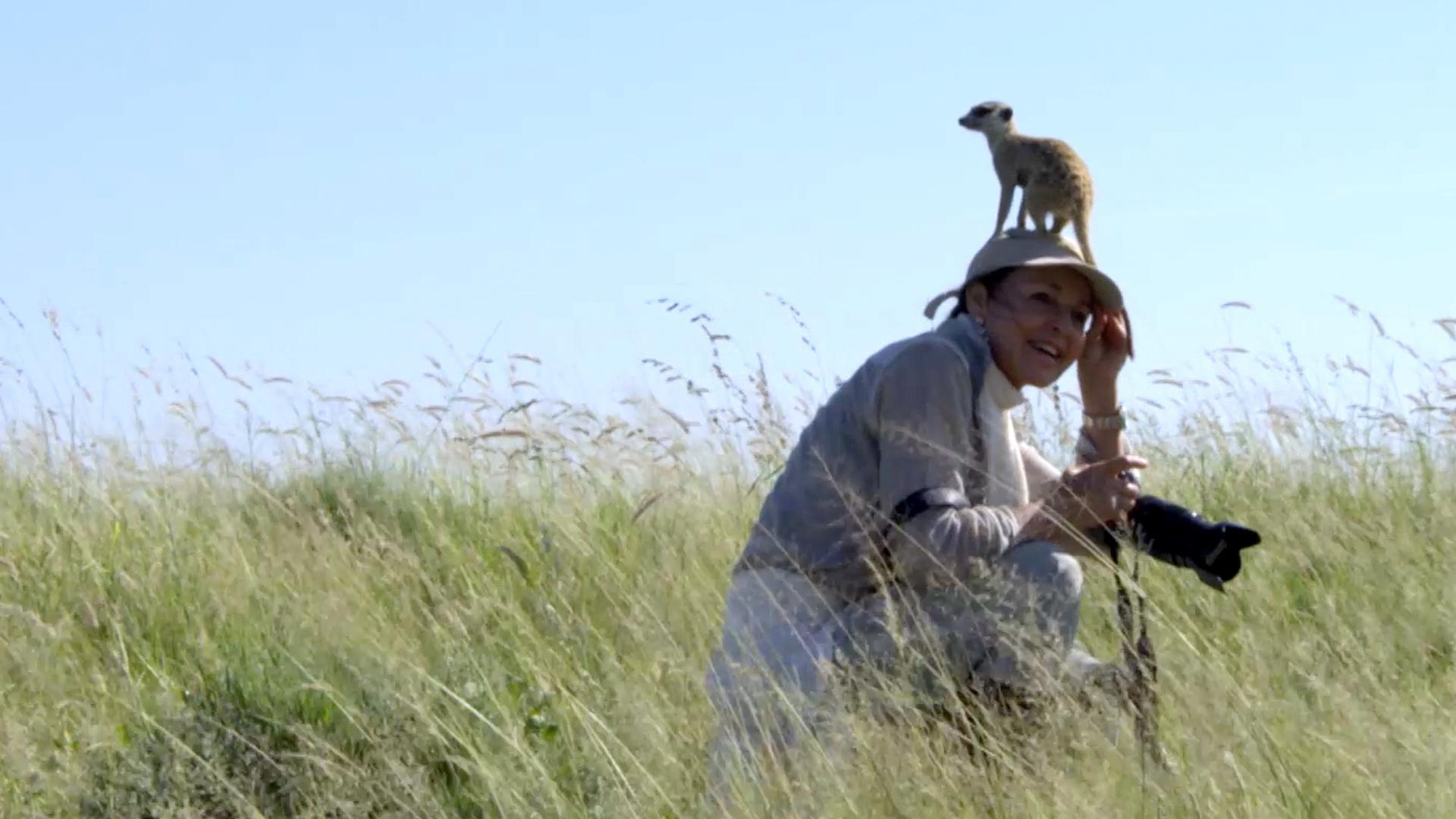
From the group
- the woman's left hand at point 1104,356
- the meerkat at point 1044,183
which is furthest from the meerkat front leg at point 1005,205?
the woman's left hand at point 1104,356

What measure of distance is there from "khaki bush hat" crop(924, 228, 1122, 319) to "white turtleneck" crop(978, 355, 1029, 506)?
0.67 feet

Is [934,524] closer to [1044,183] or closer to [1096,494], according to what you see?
[1096,494]

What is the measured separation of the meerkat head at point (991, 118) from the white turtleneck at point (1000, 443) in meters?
1.35

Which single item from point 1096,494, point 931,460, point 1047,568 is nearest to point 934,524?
point 931,460

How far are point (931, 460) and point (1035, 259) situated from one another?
0.48 m

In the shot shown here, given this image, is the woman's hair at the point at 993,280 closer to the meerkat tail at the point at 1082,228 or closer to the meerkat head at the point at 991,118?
the meerkat tail at the point at 1082,228

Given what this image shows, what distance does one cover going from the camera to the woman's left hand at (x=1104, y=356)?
12.2 ft

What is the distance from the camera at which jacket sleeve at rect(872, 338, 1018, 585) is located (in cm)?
327

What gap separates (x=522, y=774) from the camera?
3318mm

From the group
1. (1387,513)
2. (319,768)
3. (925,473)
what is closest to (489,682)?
(319,768)

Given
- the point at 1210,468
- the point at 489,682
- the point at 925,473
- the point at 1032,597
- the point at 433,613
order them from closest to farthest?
the point at 1032,597
the point at 925,473
the point at 489,682
the point at 433,613
the point at 1210,468

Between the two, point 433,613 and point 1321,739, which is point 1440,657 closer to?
point 1321,739

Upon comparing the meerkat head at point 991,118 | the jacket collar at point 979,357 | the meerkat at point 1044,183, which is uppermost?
the meerkat head at point 991,118

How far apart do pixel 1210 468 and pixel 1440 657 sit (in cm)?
198
